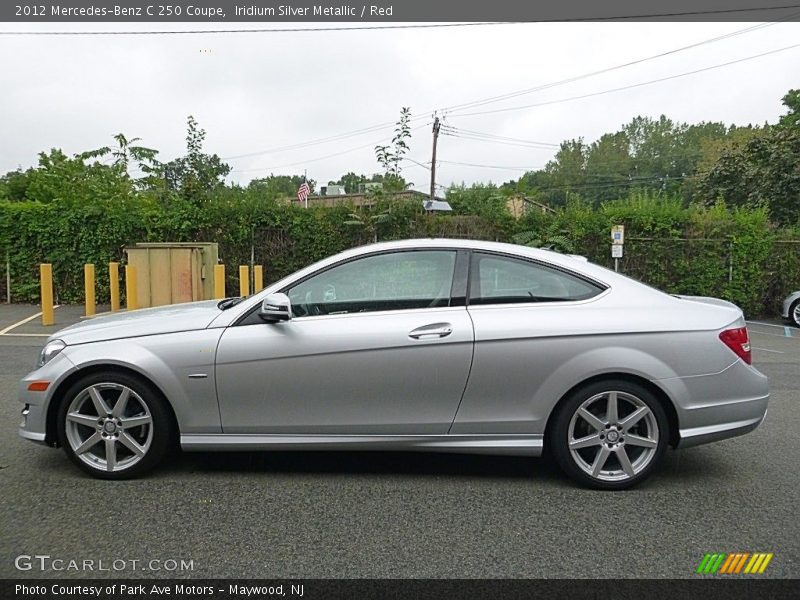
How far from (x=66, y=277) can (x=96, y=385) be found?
12574 millimetres

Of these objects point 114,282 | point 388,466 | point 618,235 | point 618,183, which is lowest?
point 388,466

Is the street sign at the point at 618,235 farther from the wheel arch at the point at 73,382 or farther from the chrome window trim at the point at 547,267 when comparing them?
the wheel arch at the point at 73,382

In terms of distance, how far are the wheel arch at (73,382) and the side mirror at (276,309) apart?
0.79m

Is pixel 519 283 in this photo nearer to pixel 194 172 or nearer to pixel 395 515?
pixel 395 515

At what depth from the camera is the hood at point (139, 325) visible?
4.07 meters

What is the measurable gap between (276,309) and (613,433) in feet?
7.16

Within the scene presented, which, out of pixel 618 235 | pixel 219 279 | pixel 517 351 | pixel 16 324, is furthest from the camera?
pixel 618 235

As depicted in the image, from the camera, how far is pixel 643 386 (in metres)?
3.98

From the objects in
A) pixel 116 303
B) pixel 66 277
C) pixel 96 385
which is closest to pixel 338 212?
pixel 116 303

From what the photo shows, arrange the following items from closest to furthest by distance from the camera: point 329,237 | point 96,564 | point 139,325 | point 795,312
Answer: point 96,564, point 139,325, point 795,312, point 329,237

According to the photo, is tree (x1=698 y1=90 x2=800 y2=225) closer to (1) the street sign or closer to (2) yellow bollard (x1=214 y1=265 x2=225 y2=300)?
(1) the street sign

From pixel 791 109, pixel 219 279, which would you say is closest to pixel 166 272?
pixel 219 279
